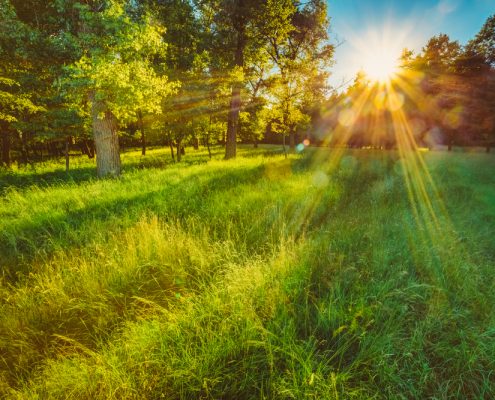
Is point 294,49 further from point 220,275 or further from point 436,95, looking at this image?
point 220,275

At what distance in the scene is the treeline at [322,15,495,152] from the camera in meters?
20.0

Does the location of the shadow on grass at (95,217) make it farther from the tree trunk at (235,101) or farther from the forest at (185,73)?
the tree trunk at (235,101)

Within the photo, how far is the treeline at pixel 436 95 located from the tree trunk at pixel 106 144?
15.7 metres

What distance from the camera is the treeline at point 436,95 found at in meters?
20.0

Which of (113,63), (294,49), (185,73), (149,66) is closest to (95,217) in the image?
(113,63)

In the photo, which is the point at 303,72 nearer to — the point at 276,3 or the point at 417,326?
the point at 276,3

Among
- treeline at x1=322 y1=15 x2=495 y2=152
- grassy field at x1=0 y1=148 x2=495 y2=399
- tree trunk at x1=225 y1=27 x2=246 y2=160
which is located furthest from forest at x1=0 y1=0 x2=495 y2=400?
treeline at x1=322 y1=15 x2=495 y2=152

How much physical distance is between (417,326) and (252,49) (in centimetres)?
1719

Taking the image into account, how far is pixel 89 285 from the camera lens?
2646 millimetres

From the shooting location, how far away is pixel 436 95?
21906 millimetres

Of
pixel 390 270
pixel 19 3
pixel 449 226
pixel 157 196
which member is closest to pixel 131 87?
pixel 157 196

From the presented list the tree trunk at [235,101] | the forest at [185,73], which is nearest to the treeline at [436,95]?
the forest at [185,73]

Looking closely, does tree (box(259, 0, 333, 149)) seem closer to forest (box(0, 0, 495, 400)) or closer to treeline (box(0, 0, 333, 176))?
treeline (box(0, 0, 333, 176))

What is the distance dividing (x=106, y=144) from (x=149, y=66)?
5139 mm
